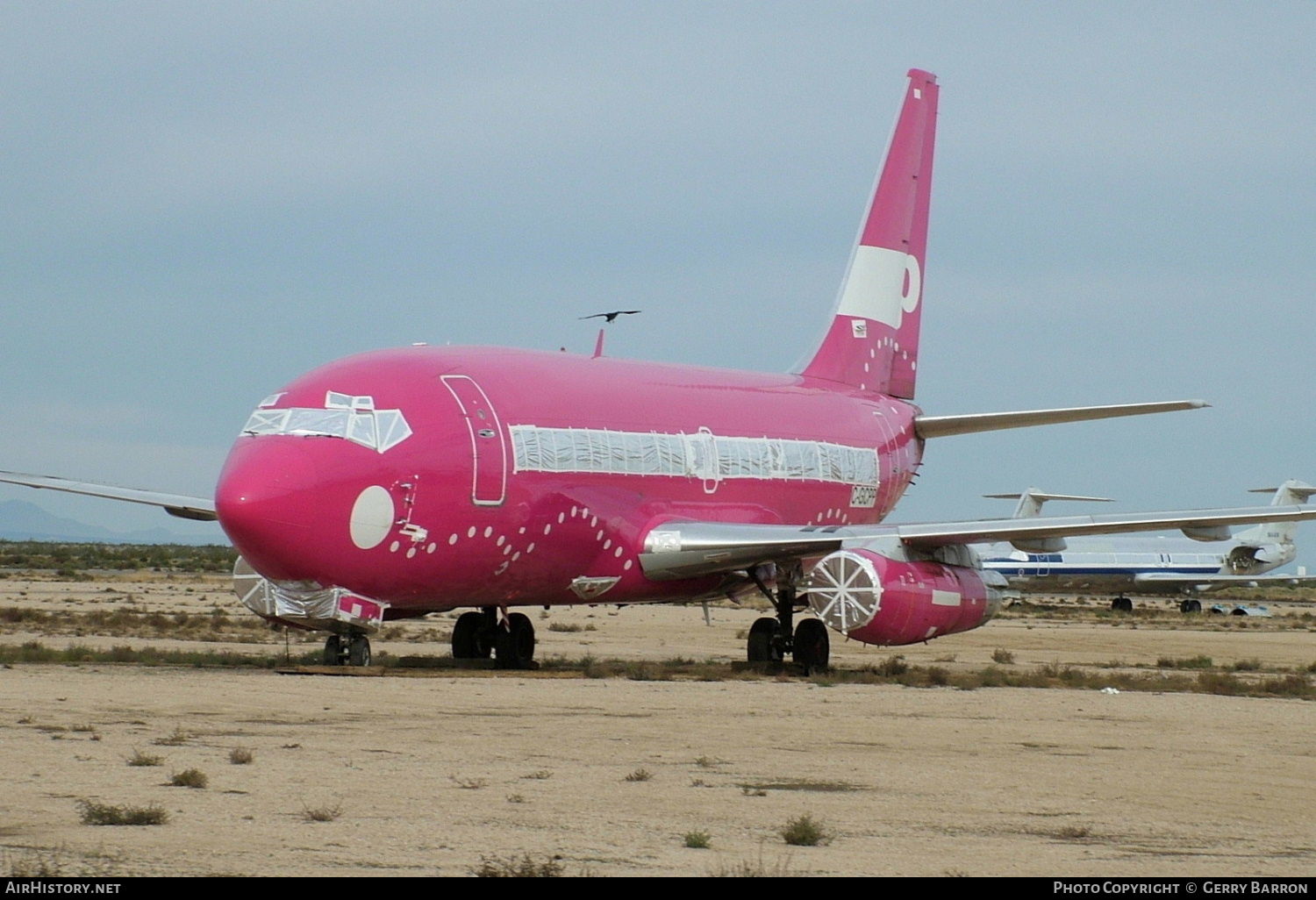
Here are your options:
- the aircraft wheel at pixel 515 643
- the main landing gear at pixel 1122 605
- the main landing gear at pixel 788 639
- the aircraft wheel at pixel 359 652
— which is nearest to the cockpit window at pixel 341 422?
the aircraft wheel at pixel 359 652

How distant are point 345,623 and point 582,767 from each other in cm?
853

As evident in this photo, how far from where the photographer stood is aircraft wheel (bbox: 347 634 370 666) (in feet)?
71.3

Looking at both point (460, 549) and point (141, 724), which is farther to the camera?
point (460, 549)

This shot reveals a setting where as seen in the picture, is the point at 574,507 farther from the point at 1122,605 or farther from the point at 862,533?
the point at 1122,605

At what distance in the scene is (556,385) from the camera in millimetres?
23906

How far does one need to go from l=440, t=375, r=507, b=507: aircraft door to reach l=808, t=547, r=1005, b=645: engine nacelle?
14.1ft

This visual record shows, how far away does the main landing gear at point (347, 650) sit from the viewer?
21.8 m

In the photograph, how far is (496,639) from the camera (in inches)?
1004

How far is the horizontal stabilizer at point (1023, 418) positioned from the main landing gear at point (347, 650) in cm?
1182

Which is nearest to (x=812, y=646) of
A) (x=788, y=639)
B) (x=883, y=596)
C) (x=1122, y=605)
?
(x=788, y=639)

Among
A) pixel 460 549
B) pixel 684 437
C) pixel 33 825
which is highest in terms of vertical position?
pixel 684 437

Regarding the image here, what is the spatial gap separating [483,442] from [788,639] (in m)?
6.50
